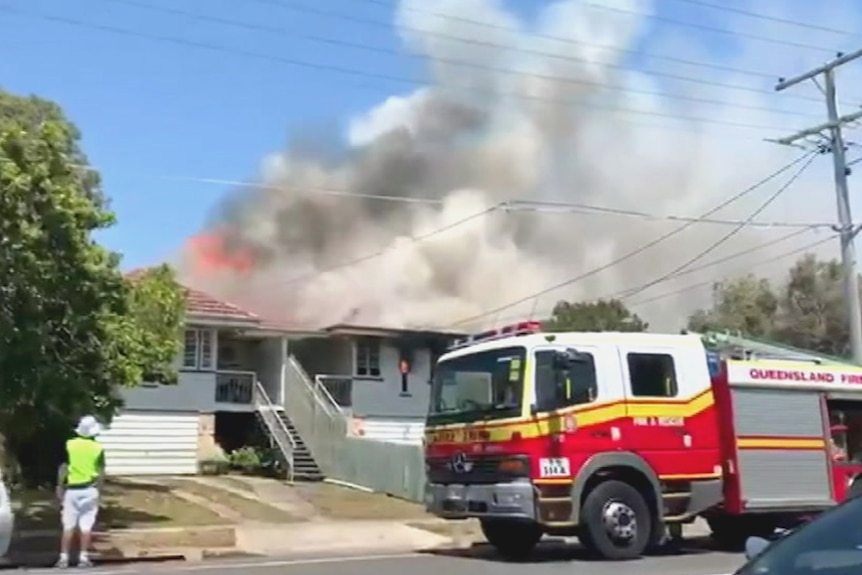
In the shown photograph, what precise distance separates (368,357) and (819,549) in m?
29.0

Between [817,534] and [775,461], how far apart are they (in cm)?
977

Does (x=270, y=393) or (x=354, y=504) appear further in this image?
(x=270, y=393)

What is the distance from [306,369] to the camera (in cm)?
3447

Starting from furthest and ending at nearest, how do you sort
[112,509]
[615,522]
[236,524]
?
[112,509]
[236,524]
[615,522]

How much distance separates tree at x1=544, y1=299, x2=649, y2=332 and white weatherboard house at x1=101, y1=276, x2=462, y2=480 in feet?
43.7

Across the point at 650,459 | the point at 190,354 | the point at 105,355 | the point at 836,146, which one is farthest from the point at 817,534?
the point at 190,354

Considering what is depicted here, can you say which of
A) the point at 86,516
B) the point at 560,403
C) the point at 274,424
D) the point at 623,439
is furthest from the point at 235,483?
the point at 560,403

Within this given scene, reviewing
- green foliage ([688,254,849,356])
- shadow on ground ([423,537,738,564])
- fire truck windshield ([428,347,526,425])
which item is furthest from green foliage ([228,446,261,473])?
green foliage ([688,254,849,356])

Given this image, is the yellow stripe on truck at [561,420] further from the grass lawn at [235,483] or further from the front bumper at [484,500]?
the grass lawn at [235,483]

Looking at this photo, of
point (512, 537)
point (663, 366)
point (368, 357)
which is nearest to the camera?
point (663, 366)

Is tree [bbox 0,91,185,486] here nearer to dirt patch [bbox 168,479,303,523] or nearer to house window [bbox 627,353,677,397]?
dirt patch [bbox 168,479,303,523]

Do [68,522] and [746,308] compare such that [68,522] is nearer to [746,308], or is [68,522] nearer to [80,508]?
[80,508]

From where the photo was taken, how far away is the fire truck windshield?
12945 millimetres

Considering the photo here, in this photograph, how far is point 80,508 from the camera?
13422 mm
